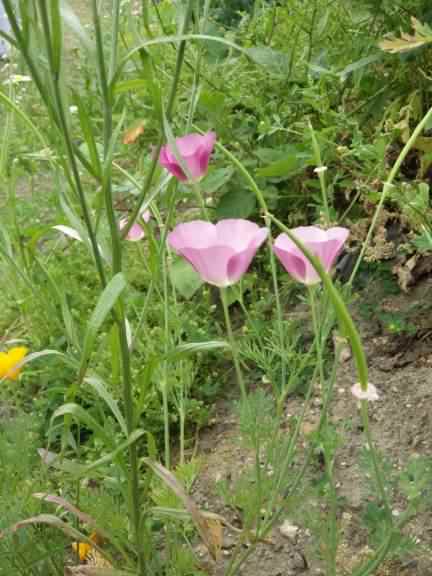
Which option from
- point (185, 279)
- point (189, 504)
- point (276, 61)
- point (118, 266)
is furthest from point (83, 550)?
point (276, 61)

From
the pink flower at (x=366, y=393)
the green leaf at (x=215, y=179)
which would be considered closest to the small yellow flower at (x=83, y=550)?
the pink flower at (x=366, y=393)

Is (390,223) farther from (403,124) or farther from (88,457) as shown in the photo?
(88,457)

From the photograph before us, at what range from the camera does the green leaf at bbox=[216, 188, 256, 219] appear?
69.9 inches

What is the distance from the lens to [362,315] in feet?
5.21

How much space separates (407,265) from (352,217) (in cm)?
26

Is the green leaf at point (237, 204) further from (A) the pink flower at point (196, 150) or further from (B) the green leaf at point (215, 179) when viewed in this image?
(A) the pink flower at point (196, 150)

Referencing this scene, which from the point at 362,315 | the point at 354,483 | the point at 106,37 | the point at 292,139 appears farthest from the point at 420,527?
the point at 106,37

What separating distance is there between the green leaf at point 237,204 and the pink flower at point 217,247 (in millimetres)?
880

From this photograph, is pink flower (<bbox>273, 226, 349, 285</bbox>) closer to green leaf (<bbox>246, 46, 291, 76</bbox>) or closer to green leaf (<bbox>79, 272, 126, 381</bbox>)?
green leaf (<bbox>79, 272, 126, 381</bbox>)

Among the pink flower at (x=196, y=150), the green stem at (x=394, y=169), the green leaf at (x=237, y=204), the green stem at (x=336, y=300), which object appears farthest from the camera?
the green leaf at (x=237, y=204)

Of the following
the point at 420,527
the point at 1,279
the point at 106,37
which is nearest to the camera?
the point at 420,527

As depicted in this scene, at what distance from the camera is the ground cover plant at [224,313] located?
2.80 feet

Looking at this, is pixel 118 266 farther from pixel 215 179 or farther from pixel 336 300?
pixel 215 179

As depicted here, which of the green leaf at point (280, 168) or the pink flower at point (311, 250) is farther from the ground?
the pink flower at point (311, 250)
